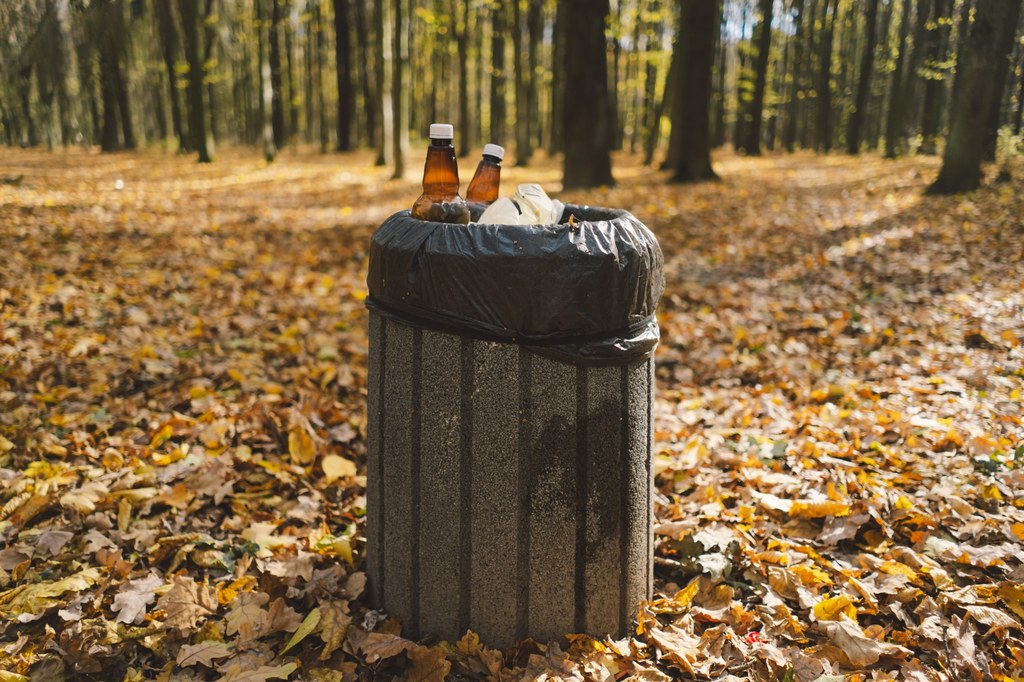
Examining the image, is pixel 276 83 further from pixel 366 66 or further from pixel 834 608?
pixel 834 608

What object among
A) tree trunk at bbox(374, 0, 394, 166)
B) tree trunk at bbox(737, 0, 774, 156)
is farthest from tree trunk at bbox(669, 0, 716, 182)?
tree trunk at bbox(737, 0, 774, 156)

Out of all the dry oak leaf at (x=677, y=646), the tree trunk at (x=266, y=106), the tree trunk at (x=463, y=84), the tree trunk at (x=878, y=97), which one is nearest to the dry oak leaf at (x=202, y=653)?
the dry oak leaf at (x=677, y=646)

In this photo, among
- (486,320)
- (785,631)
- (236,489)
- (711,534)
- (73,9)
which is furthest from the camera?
(73,9)

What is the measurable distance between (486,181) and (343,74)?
21008 millimetres

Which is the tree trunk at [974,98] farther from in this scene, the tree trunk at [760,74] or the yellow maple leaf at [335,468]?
the tree trunk at [760,74]

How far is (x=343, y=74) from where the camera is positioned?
2167 cm

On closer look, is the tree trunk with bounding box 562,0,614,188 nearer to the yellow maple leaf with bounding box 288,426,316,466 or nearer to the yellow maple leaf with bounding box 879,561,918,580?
the yellow maple leaf with bounding box 288,426,316,466

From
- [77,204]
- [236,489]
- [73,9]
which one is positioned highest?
[73,9]

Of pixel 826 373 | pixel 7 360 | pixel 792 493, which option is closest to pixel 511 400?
pixel 792 493

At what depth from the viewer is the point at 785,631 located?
2.33 m

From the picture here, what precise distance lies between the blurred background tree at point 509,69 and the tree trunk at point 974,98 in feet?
0.11

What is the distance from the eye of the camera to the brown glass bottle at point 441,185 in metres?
2.29

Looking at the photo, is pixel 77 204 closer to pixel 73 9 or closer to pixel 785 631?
pixel 73 9

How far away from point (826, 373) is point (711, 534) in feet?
7.82
